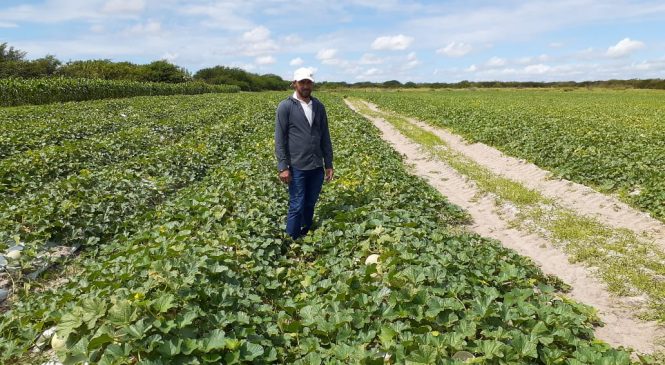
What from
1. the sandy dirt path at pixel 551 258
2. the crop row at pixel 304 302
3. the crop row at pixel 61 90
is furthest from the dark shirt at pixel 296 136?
the crop row at pixel 61 90

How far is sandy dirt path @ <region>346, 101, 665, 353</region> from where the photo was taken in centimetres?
457

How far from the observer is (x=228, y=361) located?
10.8 feet

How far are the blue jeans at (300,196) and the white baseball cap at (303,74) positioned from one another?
129cm

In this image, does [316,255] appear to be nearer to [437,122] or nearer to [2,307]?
[2,307]

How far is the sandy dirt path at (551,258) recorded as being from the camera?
4.57 meters

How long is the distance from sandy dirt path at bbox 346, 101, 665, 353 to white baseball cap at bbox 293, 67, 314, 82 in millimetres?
4228

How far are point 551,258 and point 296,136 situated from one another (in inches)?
166

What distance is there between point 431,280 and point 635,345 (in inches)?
81.5


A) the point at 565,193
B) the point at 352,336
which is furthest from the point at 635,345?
the point at 565,193

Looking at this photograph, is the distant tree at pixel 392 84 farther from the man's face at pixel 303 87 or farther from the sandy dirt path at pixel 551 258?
the man's face at pixel 303 87

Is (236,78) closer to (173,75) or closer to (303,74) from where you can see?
(173,75)

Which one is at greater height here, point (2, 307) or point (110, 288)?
point (110, 288)

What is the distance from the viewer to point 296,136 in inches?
245

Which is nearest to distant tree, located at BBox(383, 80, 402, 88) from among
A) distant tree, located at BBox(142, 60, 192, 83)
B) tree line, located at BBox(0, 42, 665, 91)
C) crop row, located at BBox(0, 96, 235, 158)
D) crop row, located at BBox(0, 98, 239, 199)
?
tree line, located at BBox(0, 42, 665, 91)
